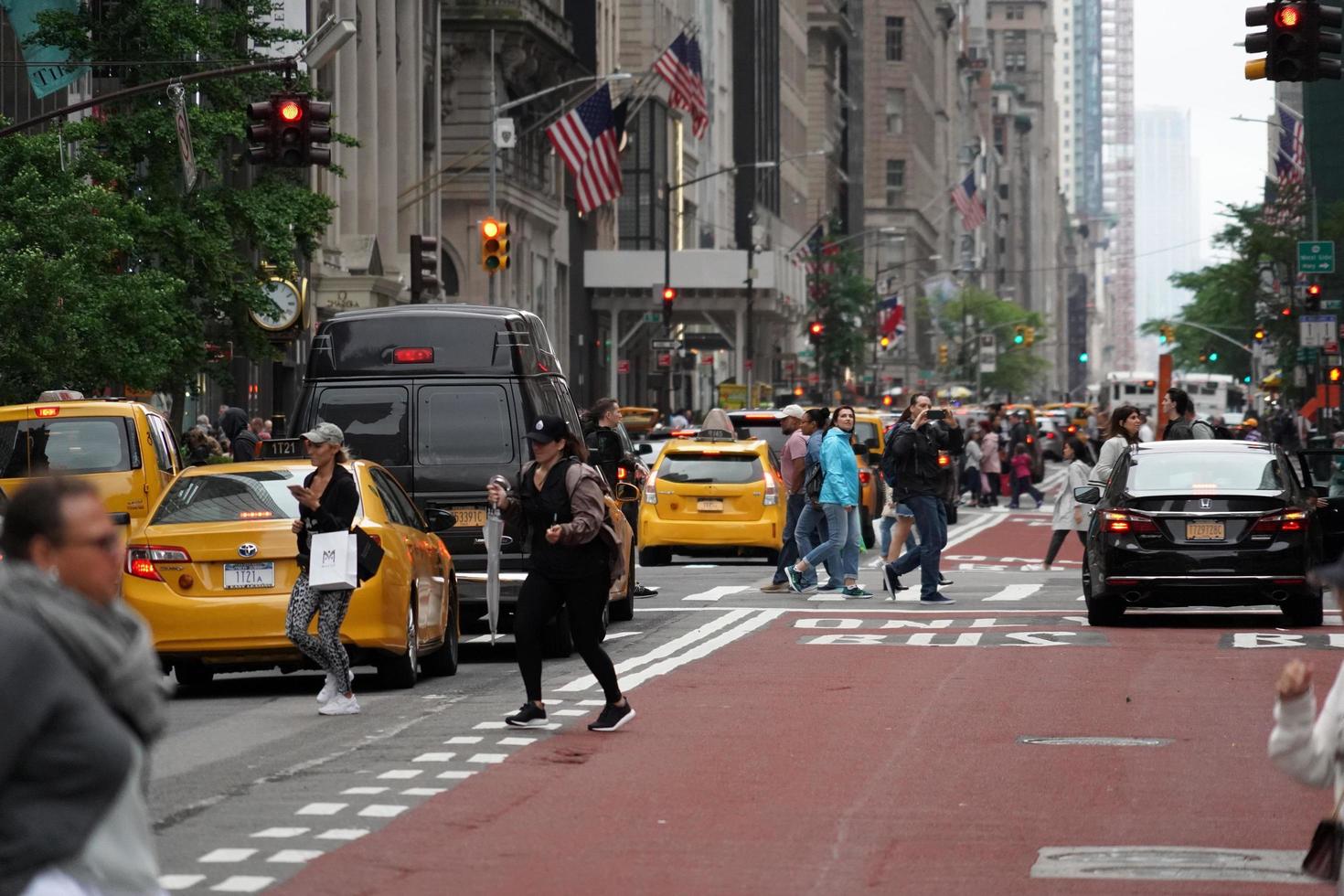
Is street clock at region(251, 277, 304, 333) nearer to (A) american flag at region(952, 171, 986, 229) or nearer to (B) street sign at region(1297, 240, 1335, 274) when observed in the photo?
(B) street sign at region(1297, 240, 1335, 274)

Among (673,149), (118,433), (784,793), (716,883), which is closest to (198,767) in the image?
(784,793)

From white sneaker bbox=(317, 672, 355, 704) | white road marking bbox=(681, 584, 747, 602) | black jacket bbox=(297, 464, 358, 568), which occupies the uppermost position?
black jacket bbox=(297, 464, 358, 568)

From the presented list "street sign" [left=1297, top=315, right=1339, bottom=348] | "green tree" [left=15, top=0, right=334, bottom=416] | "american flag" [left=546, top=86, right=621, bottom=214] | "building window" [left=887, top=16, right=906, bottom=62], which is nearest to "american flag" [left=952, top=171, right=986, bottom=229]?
"building window" [left=887, top=16, right=906, bottom=62]

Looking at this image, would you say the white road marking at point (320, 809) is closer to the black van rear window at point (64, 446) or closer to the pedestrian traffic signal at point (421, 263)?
the black van rear window at point (64, 446)

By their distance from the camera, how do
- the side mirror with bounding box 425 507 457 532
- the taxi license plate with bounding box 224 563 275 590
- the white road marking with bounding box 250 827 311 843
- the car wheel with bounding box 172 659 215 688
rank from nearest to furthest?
the white road marking with bounding box 250 827 311 843 → the taxi license plate with bounding box 224 563 275 590 → the car wheel with bounding box 172 659 215 688 → the side mirror with bounding box 425 507 457 532

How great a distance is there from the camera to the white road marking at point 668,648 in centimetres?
1683

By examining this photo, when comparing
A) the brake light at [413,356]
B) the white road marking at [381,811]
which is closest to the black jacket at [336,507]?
the white road marking at [381,811]

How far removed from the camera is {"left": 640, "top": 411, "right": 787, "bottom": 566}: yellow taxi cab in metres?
31.7

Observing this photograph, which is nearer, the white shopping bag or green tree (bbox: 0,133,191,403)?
the white shopping bag

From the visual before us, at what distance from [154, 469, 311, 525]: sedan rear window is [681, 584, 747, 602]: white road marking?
30.7 ft

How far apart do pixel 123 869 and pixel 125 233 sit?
28.0 m

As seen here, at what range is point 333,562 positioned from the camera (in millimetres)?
15055

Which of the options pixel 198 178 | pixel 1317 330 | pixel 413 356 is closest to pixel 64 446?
pixel 413 356

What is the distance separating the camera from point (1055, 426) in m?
89.6
